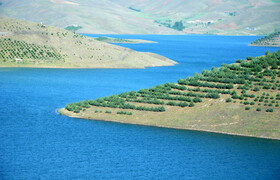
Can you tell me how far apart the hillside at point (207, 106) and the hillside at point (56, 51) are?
56700mm

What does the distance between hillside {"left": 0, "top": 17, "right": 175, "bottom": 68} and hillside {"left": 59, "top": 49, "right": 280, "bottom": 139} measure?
2232 inches

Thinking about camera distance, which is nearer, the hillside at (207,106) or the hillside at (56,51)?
the hillside at (207,106)

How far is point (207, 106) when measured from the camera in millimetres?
76688

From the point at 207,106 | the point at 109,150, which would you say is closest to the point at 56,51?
the point at 207,106

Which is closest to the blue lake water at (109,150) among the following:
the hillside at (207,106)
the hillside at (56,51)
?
Result: the hillside at (207,106)

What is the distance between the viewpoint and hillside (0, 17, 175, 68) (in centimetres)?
13650

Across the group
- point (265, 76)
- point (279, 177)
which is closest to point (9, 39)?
point (265, 76)

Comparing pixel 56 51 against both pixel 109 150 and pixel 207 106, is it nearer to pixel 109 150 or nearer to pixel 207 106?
pixel 207 106

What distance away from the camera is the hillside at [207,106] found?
7169 cm

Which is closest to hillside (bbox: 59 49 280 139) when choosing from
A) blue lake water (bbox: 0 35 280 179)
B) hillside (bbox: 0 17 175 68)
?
blue lake water (bbox: 0 35 280 179)

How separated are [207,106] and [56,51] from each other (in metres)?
77.6

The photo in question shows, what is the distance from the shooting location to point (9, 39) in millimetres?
146500

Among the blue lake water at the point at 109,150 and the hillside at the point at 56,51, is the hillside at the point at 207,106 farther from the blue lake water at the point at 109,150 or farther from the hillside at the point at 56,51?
the hillside at the point at 56,51

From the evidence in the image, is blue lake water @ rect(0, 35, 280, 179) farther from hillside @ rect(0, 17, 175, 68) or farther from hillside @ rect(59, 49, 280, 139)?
hillside @ rect(0, 17, 175, 68)
